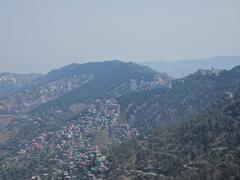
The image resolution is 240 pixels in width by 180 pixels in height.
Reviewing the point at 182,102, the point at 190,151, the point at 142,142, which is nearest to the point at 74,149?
the point at 142,142

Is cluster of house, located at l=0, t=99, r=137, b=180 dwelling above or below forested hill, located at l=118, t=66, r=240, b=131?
below

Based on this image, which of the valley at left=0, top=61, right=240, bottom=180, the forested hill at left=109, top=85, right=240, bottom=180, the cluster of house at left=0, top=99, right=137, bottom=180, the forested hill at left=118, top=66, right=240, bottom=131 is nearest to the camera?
the forested hill at left=109, top=85, right=240, bottom=180

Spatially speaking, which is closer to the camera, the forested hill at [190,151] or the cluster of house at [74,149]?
the forested hill at [190,151]

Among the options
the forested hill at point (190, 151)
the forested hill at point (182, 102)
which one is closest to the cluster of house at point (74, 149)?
the forested hill at point (190, 151)

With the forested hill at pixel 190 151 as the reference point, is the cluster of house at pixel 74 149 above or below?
below

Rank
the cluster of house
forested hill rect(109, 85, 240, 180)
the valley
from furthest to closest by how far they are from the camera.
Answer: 1. the cluster of house
2. the valley
3. forested hill rect(109, 85, 240, 180)

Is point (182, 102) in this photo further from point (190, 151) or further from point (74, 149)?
point (190, 151)

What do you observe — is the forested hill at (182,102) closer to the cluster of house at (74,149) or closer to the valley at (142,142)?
the valley at (142,142)

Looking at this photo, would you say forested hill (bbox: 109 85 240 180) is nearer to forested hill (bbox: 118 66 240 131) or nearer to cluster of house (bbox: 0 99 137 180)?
cluster of house (bbox: 0 99 137 180)

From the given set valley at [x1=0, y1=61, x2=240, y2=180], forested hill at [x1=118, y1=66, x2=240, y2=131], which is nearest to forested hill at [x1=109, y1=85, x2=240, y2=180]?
valley at [x1=0, y1=61, x2=240, y2=180]
